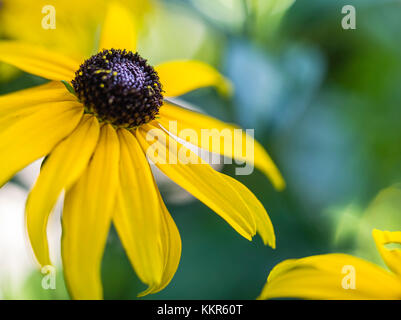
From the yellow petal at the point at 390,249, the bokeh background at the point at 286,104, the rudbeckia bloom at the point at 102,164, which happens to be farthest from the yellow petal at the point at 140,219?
the yellow petal at the point at 390,249

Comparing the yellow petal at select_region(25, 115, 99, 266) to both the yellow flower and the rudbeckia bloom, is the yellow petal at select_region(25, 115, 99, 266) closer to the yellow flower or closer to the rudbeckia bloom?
the rudbeckia bloom

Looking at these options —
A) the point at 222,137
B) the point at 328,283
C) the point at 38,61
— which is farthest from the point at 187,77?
the point at 328,283

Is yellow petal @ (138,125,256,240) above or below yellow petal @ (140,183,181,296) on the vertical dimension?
above

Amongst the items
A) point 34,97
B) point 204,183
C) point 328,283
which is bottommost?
point 328,283

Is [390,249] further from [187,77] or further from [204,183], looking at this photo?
[187,77]

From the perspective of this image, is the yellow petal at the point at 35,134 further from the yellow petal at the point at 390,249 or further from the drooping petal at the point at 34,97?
the yellow petal at the point at 390,249

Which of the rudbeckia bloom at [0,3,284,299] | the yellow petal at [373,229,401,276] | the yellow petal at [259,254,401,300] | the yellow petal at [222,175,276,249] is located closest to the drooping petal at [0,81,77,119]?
the rudbeckia bloom at [0,3,284,299]
